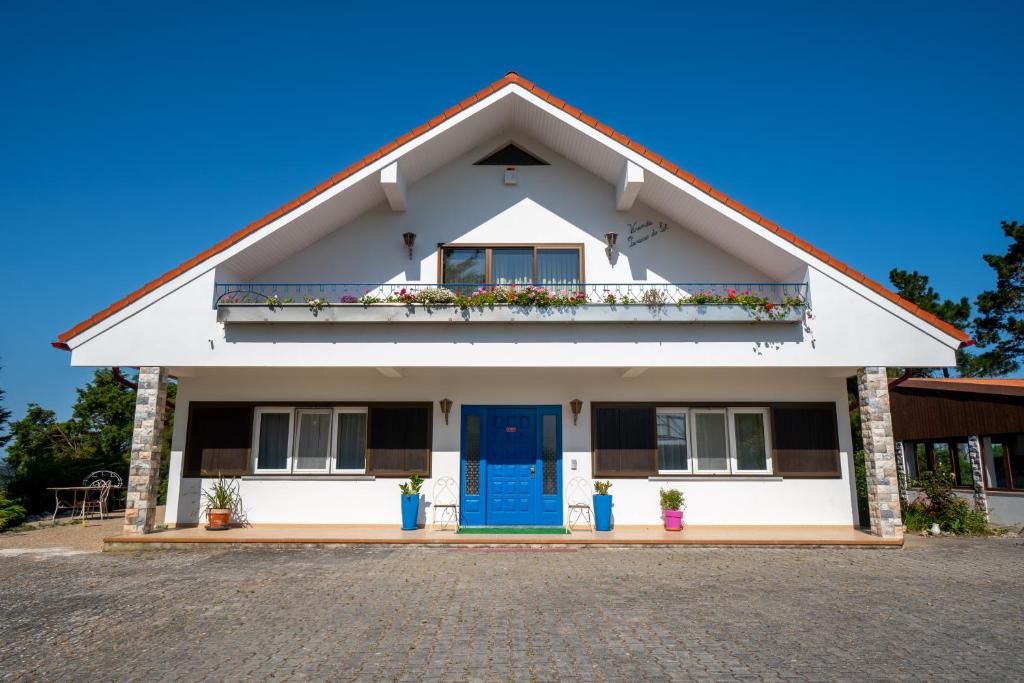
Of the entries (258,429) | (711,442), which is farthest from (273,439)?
(711,442)

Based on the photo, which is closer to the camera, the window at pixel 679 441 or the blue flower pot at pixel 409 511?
the blue flower pot at pixel 409 511

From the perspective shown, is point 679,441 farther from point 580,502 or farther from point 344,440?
point 344,440

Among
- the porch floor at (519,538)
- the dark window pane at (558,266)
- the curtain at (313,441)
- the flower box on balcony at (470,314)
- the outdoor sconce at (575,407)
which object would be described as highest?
the dark window pane at (558,266)

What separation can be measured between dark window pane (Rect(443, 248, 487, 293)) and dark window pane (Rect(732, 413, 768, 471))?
5560mm

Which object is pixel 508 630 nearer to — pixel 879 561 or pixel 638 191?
pixel 879 561

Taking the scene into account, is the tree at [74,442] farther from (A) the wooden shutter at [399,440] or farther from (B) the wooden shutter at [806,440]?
(B) the wooden shutter at [806,440]

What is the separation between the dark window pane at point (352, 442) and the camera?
12.2 m

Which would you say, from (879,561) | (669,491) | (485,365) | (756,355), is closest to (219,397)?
(485,365)

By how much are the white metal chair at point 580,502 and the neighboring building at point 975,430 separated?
7233mm

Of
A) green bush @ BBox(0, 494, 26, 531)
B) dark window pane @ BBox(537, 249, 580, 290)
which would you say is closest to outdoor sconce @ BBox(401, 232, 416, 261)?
dark window pane @ BBox(537, 249, 580, 290)

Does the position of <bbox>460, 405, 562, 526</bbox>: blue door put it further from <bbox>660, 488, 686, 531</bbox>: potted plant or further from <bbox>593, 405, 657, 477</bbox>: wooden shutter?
<bbox>660, 488, 686, 531</bbox>: potted plant

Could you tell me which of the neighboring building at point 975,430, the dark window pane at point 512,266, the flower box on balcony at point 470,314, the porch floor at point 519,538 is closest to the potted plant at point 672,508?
the porch floor at point 519,538

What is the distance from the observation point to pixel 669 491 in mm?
11883

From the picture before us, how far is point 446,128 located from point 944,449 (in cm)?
1768
